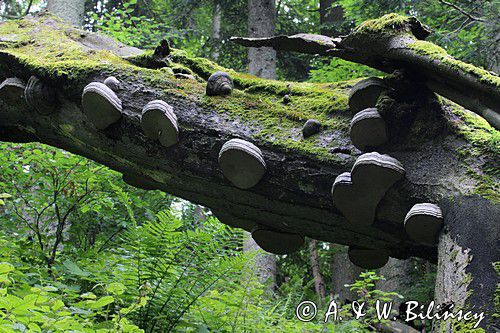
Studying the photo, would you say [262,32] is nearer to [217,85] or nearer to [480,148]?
[217,85]

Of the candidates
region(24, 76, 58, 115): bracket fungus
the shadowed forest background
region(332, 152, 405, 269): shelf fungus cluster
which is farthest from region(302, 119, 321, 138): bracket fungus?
region(24, 76, 58, 115): bracket fungus

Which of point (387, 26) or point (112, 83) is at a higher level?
point (387, 26)

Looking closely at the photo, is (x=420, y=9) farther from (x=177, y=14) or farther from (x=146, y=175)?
(x=146, y=175)

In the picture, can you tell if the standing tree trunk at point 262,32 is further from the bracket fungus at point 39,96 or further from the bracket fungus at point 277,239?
the bracket fungus at point 277,239

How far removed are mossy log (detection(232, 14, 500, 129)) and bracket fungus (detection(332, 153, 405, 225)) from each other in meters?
0.43

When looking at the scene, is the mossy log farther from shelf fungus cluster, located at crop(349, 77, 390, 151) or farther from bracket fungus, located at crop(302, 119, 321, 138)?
bracket fungus, located at crop(302, 119, 321, 138)

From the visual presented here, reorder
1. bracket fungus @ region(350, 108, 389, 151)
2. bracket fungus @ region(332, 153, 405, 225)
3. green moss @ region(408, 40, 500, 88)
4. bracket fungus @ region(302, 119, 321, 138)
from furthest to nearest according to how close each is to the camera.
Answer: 1. bracket fungus @ region(302, 119, 321, 138)
2. bracket fungus @ region(350, 108, 389, 151)
3. bracket fungus @ region(332, 153, 405, 225)
4. green moss @ region(408, 40, 500, 88)

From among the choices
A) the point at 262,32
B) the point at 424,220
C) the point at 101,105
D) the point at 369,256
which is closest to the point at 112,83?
the point at 101,105

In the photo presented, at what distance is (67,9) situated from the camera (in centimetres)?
944

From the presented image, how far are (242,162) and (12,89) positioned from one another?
5.51 feet

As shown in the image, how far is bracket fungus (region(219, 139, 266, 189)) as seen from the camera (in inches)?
104

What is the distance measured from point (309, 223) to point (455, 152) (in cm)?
82

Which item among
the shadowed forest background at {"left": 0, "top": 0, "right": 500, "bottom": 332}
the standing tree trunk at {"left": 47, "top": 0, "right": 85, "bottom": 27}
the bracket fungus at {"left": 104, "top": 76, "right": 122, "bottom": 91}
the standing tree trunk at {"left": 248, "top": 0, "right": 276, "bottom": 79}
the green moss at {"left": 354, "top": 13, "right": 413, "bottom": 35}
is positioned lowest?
the shadowed forest background at {"left": 0, "top": 0, "right": 500, "bottom": 332}

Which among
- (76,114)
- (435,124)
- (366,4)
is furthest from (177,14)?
(435,124)
